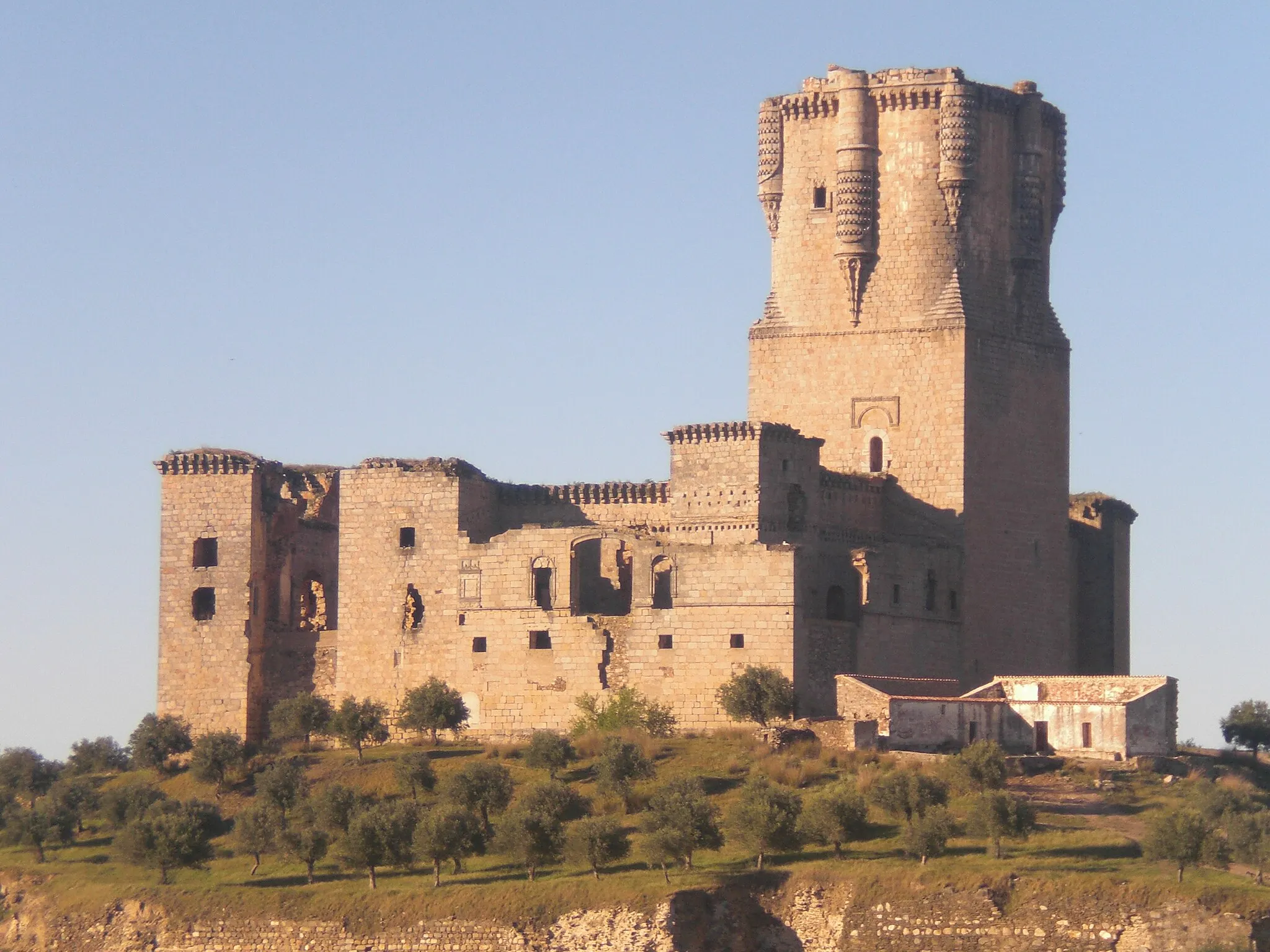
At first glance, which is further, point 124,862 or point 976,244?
point 976,244

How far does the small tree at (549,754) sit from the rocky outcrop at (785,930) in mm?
6302

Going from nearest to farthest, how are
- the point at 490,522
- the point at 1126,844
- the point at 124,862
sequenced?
the point at 1126,844, the point at 124,862, the point at 490,522

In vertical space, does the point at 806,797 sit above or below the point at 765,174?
below

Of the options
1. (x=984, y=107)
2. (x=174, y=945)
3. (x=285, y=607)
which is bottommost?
(x=174, y=945)

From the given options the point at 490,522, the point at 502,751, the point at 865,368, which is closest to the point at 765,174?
the point at 865,368

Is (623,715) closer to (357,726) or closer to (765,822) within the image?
(357,726)

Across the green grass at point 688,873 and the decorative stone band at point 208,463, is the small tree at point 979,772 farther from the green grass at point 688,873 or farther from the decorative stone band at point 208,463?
the decorative stone band at point 208,463

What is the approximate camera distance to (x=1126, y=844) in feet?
184

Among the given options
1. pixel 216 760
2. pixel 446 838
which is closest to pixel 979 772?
pixel 446 838

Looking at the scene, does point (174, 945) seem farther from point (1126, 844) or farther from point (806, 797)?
point (1126, 844)

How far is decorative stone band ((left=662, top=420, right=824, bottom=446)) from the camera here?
65.1m

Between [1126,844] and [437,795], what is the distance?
12738mm

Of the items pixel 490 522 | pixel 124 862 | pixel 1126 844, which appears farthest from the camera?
pixel 490 522

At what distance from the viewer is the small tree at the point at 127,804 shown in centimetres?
6188
